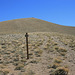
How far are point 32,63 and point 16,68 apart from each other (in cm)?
203

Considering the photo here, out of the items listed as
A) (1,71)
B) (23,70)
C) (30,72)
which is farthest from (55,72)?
(1,71)

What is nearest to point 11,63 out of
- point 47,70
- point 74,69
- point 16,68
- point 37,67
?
point 16,68

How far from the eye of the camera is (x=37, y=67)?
411 inches

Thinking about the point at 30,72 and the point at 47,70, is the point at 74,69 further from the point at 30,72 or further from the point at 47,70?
the point at 30,72

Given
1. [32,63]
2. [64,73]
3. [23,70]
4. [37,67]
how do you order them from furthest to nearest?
[32,63] < [37,67] < [23,70] < [64,73]

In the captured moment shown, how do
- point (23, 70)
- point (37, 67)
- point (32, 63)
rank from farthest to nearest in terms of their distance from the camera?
point (32, 63), point (37, 67), point (23, 70)

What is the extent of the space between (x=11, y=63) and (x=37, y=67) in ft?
8.72

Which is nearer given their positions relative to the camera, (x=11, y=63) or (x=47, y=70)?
(x=47, y=70)

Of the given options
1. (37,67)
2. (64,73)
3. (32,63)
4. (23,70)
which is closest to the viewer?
(64,73)

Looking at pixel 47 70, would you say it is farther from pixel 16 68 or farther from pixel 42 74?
pixel 16 68

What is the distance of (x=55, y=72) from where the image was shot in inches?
351

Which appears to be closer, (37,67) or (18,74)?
(18,74)

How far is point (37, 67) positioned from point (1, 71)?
2.86 meters

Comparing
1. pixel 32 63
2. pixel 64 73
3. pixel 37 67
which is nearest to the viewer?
pixel 64 73
